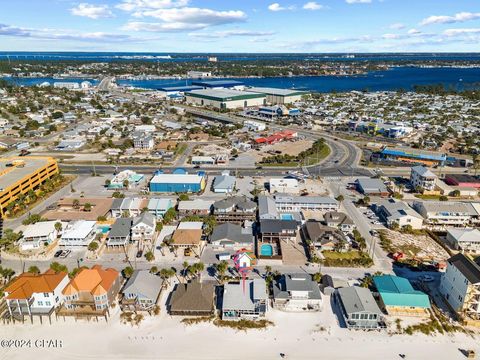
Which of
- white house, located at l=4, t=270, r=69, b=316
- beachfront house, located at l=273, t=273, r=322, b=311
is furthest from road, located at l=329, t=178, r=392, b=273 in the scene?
white house, located at l=4, t=270, r=69, b=316

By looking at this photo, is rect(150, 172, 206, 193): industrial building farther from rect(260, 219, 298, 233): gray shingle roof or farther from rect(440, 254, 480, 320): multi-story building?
rect(440, 254, 480, 320): multi-story building

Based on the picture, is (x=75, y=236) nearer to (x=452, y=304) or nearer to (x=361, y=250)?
(x=361, y=250)

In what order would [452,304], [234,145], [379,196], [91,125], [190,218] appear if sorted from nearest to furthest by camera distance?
[452,304], [190,218], [379,196], [234,145], [91,125]

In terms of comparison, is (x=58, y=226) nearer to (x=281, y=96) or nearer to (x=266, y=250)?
(x=266, y=250)

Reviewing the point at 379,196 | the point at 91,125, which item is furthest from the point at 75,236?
the point at 91,125

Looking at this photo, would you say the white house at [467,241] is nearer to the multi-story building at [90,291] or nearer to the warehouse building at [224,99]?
the multi-story building at [90,291]

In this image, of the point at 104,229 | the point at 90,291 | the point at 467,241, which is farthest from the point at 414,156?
the point at 90,291
